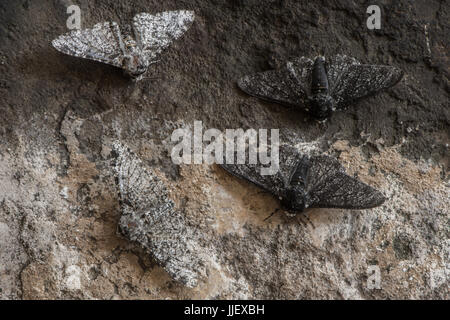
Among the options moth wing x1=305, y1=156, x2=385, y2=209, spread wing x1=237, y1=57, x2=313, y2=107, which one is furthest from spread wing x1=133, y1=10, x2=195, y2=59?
moth wing x1=305, y1=156, x2=385, y2=209

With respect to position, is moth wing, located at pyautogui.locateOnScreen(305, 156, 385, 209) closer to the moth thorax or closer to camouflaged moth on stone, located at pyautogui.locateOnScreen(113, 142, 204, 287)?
camouflaged moth on stone, located at pyautogui.locateOnScreen(113, 142, 204, 287)

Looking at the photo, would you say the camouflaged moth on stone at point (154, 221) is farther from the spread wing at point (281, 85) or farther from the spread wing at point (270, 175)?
the spread wing at point (281, 85)

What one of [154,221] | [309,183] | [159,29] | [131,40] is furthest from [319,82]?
[154,221]

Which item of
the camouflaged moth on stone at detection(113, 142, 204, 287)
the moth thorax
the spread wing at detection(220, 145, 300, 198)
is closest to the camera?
the camouflaged moth on stone at detection(113, 142, 204, 287)

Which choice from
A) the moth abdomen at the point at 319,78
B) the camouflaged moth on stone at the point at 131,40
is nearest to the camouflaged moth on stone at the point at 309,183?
the moth abdomen at the point at 319,78

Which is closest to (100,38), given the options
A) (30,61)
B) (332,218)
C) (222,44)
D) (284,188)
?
(30,61)

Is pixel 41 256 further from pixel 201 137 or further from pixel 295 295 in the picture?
pixel 295 295
